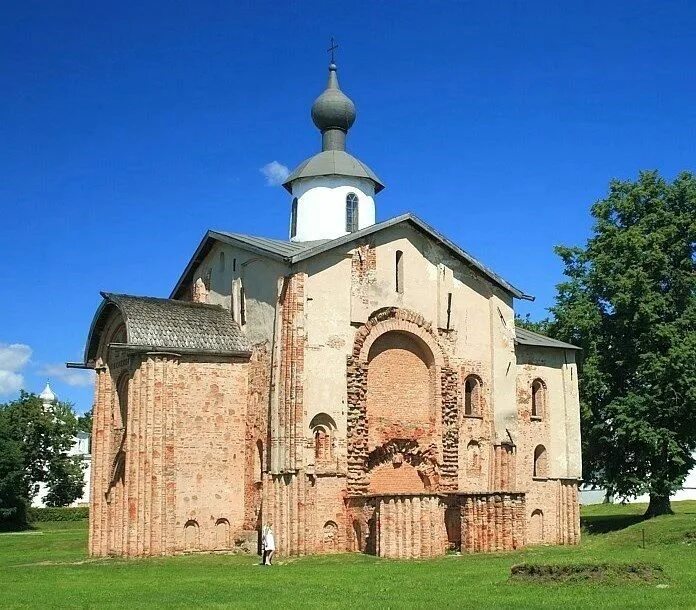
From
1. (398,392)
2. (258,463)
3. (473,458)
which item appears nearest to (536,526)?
(473,458)

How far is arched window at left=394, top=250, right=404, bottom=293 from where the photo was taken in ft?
87.1

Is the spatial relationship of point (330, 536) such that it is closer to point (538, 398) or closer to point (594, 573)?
point (538, 398)

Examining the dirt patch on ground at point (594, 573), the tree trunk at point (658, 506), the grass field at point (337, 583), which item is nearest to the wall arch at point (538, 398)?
the grass field at point (337, 583)

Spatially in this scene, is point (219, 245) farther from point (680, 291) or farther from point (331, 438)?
point (680, 291)

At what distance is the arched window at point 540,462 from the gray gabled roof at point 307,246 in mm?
4757

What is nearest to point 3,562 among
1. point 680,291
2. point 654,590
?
point 654,590

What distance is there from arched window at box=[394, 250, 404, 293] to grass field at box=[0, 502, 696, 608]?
757 cm

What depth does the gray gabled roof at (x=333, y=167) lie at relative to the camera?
3039 cm

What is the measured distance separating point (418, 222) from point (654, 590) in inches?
570

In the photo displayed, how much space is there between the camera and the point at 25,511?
47.7 meters

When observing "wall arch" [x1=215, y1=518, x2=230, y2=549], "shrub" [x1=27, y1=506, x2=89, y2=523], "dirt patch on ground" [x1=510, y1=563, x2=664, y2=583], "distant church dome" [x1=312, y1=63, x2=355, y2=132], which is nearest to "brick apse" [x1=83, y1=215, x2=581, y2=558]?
"wall arch" [x1=215, y1=518, x2=230, y2=549]

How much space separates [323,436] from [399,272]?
17.0ft

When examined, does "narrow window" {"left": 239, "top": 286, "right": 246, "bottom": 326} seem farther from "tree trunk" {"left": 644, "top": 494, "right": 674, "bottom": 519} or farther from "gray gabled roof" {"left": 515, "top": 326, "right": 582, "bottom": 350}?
"tree trunk" {"left": 644, "top": 494, "right": 674, "bottom": 519}

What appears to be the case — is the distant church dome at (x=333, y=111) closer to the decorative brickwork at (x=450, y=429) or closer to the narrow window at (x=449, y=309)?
the narrow window at (x=449, y=309)
